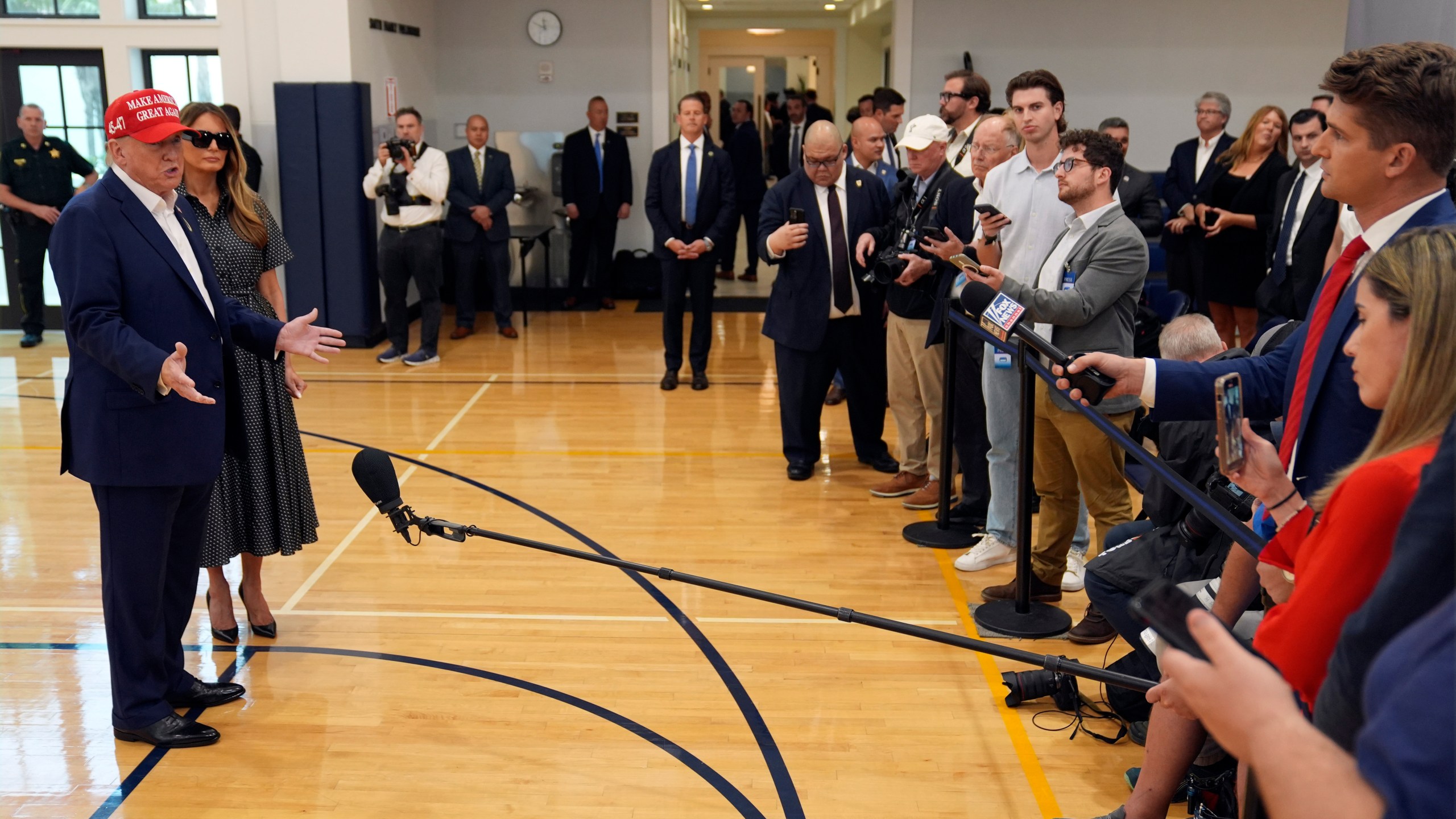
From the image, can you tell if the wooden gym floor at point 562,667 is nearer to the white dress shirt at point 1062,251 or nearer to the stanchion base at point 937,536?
the stanchion base at point 937,536

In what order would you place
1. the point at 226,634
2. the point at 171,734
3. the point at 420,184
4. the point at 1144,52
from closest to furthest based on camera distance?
the point at 171,734, the point at 226,634, the point at 420,184, the point at 1144,52

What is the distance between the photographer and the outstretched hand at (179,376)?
3070 millimetres

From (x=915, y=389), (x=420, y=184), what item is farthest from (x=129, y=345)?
(x=420, y=184)

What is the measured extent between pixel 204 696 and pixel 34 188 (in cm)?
714

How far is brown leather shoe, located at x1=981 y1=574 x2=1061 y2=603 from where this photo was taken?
14.9ft

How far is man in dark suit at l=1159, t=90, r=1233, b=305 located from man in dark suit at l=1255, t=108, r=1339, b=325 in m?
0.96

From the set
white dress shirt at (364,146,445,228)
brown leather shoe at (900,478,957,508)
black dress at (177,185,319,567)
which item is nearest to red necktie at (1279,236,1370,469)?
black dress at (177,185,319,567)

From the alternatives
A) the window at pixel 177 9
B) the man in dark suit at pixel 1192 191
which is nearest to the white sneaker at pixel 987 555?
the man in dark suit at pixel 1192 191

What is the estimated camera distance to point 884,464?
249 inches

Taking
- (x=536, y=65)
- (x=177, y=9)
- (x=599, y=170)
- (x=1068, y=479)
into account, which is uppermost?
(x=177, y=9)

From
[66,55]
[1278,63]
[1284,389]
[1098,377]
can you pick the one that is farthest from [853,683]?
[1278,63]

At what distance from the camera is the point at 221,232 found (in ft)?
13.1

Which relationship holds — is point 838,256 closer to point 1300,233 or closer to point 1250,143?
point 1300,233

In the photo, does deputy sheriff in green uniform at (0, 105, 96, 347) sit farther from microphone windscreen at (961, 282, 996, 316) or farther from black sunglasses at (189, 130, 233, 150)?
microphone windscreen at (961, 282, 996, 316)
